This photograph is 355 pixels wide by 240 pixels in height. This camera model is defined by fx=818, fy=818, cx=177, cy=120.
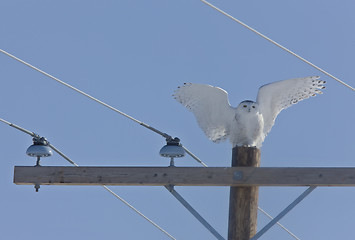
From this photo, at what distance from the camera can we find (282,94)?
8.12 m

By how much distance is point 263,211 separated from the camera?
8.30 metres

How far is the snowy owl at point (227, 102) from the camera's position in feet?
26.2

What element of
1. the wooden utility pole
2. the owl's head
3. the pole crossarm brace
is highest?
the owl's head

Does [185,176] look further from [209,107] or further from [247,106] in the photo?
[209,107]

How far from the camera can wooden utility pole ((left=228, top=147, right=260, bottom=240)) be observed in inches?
261

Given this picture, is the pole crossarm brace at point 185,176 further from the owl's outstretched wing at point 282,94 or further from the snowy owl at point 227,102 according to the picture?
the owl's outstretched wing at point 282,94

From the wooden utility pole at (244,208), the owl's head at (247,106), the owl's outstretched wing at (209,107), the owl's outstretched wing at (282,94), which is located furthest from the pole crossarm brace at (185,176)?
the owl's outstretched wing at (282,94)

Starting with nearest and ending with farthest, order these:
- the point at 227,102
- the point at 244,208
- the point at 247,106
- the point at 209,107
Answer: the point at 244,208, the point at 247,106, the point at 227,102, the point at 209,107

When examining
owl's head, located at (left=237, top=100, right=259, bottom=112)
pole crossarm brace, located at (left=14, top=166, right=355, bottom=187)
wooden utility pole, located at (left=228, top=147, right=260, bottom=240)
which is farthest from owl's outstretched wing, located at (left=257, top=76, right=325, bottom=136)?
pole crossarm brace, located at (left=14, top=166, right=355, bottom=187)

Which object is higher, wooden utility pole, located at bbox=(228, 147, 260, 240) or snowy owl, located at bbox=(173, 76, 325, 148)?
snowy owl, located at bbox=(173, 76, 325, 148)

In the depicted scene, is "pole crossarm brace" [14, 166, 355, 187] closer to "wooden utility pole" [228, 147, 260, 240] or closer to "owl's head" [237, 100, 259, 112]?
"wooden utility pole" [228, 147, 260, 240]

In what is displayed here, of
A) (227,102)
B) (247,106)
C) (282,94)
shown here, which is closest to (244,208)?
(247,106)

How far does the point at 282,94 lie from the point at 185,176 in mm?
1803

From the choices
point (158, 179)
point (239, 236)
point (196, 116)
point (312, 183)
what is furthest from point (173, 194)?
point (196, 116)
